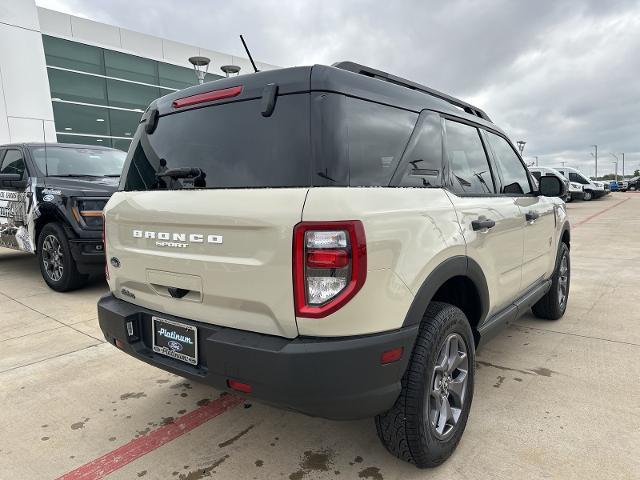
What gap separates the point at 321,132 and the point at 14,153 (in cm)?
595

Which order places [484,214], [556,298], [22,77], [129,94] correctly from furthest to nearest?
[129,94]
[22,77]
[556,298]
[484,214]

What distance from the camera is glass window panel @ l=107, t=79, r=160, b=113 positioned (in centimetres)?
1784

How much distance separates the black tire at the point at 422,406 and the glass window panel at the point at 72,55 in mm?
18587

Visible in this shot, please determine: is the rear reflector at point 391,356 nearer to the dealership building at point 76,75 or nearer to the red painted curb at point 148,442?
the red painted curb at point 148,442

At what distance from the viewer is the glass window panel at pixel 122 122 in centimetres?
1786

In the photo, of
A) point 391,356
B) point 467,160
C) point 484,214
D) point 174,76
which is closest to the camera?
point 391,356

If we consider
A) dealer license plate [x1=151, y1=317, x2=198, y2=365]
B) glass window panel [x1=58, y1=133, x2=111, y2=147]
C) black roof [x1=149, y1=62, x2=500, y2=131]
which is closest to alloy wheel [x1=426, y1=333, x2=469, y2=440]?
dealer license plate [x1=151, y1=317, x2=198, y2=365]

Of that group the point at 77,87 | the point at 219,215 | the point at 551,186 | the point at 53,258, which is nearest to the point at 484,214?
the point at 551,186

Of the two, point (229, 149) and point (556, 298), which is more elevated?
point (229, 149)

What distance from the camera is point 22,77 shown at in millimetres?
14648

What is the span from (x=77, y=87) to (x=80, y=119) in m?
1.16

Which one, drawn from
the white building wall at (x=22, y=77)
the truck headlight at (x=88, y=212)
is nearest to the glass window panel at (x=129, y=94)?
the white building wall at (x=22, y=77)

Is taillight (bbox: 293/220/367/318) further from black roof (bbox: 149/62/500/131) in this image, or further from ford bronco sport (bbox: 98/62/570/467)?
black roof (bbox: 149/62/500/131)

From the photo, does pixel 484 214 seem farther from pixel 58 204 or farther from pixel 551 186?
pixel 58 204
